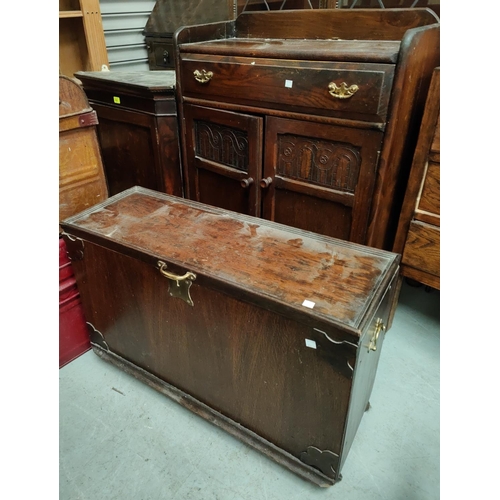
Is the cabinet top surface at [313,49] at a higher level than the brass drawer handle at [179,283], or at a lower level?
higher

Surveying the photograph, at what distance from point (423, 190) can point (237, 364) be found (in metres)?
0.80

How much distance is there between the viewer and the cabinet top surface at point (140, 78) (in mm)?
1606

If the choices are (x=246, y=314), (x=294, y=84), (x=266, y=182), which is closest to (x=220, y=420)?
(x=246, y=314)

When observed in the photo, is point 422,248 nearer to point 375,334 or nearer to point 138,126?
point 375,334

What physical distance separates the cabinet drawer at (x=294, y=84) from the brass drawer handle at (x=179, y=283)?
691mm

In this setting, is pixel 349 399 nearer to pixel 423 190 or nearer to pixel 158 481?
pixel 158 481

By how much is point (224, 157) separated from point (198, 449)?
3.48ft

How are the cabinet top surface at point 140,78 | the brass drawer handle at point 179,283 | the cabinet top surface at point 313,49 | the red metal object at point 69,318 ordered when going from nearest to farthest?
1. the brass drawer handle at point 179,283
2. the cabinet top surface at point 313,49
3. the red metal object at point 69,318
4. the cabinet top surface at point 140,78

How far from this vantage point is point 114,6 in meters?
2.34

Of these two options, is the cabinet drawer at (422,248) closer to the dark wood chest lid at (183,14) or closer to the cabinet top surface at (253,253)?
the cabinet top surface at (253,253)

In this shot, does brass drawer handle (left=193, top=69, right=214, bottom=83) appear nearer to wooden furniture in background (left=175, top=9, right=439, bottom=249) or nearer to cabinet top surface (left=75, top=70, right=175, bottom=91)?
wooden furniture in background (left=175, top=9, right=439, bottom=249)

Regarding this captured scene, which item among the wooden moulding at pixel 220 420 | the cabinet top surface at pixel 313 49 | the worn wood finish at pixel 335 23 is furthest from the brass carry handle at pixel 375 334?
the worn wood finish at pixel 335 23

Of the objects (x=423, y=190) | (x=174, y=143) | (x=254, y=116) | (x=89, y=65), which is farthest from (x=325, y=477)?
(x=89, y=65)

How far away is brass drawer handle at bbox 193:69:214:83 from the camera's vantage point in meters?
1.43
